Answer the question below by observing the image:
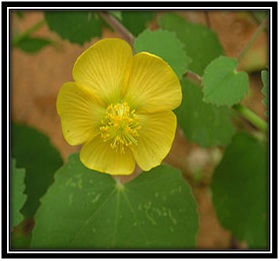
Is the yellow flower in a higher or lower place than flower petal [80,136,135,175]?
higher

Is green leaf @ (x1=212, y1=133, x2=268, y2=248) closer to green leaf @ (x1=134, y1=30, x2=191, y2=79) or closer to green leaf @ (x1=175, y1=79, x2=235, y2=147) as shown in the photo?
green leaf @ (x1=175, y1=79, x2=235, y2=147)

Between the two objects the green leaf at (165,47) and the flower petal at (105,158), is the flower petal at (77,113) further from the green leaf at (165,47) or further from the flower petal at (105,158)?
the green leaf at (165,47)

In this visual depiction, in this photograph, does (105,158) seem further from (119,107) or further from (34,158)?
(34,158)

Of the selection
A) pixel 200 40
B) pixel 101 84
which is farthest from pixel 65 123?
pixel 200 40

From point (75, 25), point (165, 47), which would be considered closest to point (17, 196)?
point (165, 47)

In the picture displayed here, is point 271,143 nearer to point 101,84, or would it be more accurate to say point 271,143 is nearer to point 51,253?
point 101,84

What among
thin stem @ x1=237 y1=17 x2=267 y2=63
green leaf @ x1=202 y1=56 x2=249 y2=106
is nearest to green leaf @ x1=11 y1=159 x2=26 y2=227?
green leaf @ x1=202 y1=56 x2=249 y2=106
